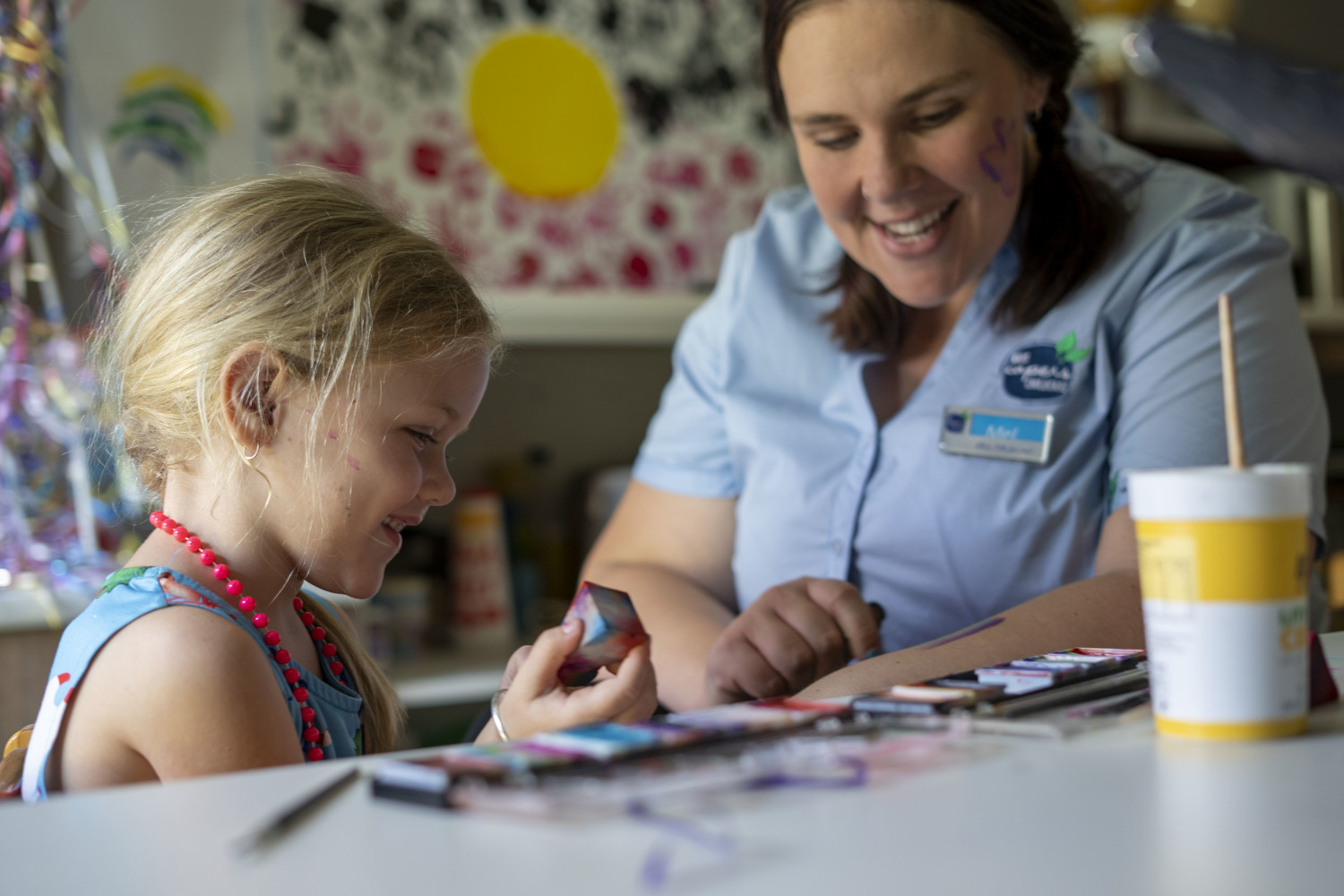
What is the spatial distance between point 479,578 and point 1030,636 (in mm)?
1395

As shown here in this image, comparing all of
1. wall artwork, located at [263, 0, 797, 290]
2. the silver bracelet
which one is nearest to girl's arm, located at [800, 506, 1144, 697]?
the silver bracelet

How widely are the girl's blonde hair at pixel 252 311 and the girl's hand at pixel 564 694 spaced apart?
0.72ft

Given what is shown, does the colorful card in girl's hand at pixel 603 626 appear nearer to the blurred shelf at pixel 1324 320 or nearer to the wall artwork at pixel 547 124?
the wall artwork at pixel 547 124

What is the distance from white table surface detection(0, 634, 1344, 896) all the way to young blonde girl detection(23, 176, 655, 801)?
0.33 m

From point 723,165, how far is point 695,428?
47.7 inches

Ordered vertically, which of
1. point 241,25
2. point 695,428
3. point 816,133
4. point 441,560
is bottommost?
point 441,560

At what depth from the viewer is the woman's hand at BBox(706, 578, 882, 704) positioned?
2.98 ft

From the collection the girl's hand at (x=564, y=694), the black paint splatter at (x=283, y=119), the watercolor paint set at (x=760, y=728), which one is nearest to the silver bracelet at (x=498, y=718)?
the girl's hand at (x=564, y=694)

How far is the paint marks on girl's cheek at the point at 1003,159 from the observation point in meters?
1.11

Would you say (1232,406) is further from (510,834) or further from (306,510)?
(306,510)

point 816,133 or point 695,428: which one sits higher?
point 816,133

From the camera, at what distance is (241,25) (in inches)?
79.3

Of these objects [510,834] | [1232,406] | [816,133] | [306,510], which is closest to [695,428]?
[816,133]

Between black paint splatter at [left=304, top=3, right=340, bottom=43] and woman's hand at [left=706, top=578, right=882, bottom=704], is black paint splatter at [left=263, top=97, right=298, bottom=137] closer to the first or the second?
black paint splatter at [left=304, top=3, right=340, bottom=43]
